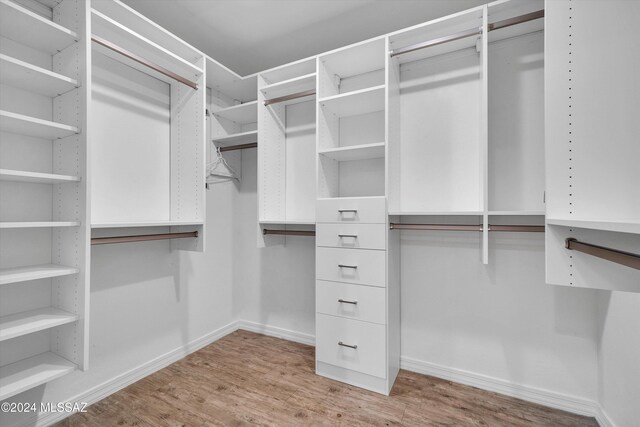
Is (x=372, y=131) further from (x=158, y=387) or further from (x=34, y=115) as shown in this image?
(x=158, y=387)

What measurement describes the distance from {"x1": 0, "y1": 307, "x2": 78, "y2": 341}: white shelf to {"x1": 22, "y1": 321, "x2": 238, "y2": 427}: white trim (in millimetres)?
603

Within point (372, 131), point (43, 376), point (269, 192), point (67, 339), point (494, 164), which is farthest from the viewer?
point (269, 192)

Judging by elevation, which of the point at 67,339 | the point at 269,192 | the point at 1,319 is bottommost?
the point at 67,339

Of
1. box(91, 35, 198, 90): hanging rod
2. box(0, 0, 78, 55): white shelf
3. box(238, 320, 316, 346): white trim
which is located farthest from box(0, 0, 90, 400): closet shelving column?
box(238, 320, 316, 346): white trim

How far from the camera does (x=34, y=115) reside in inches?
64.5

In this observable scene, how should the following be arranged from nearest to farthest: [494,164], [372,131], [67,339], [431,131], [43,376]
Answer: [43,376] → [67,339] → [494,164] → [431,131] → [372,131]

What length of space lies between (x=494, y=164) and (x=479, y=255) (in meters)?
0.65

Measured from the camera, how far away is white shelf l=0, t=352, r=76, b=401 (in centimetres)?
131

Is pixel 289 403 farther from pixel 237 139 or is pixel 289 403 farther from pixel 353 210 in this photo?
pixel 237 139

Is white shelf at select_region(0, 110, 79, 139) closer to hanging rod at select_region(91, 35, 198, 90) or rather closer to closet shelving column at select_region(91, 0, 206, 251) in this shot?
closet shelving column at select_region(91, 0, 206, 251)

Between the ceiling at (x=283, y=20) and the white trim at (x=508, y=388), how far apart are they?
2616 millimetres

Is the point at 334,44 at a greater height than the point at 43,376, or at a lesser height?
greater

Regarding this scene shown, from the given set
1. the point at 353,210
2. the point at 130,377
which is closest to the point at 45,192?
the point at 130,377

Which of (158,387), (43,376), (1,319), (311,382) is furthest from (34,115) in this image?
(311,382)
